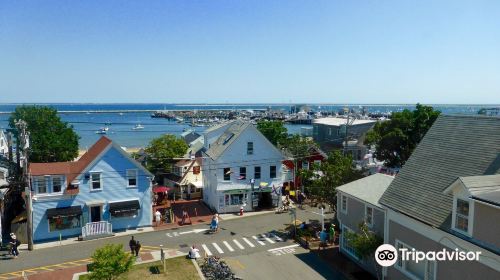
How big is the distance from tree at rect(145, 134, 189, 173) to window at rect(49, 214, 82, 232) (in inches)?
632

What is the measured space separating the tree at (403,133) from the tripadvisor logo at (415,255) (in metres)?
28.8

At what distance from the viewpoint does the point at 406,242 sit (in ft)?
61.3

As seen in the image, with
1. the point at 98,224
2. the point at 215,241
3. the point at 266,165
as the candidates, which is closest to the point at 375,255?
the point at 215,241

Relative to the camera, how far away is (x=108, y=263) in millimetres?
18312

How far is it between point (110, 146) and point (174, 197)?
43.5ft

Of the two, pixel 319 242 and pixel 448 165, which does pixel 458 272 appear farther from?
pixel 319 242

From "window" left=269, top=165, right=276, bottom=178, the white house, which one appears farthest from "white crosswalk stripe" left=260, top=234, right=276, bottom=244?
"window" left=269, top=165, right=276, bottom=178

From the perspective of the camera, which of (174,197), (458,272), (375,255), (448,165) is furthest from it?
(174,197)

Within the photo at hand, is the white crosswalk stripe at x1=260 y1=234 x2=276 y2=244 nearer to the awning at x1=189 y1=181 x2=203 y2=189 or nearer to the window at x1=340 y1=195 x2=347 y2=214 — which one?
the window at x1=340 y1=195 x2=347 y2=214

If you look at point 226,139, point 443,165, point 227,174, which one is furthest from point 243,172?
point 443,165

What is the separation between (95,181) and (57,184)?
292cm

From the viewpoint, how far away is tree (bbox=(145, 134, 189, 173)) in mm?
48031

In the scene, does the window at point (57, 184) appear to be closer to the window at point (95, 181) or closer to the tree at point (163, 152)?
the window at point (95, 181)

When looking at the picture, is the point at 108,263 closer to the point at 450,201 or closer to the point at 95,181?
the point at 95,181
